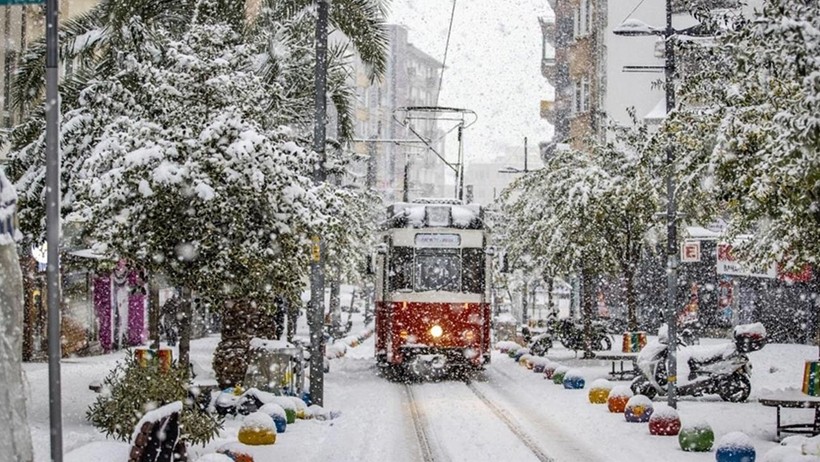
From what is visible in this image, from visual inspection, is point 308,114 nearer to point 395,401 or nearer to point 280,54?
point 280,54

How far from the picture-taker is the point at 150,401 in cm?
1309

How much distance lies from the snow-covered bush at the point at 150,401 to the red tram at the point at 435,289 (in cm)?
1049

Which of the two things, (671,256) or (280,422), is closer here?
(280,422)

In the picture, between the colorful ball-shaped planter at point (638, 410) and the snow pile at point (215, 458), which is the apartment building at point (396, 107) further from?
the snow pile at point (215, 458)

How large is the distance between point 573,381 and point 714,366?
351cm

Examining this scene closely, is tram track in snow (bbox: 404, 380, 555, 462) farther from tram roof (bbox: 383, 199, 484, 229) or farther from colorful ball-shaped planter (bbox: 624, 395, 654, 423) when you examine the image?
tram roof (bbox: 383, 199, 484, 229)

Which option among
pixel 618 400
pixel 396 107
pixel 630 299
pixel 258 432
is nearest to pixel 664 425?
pixel 618 400

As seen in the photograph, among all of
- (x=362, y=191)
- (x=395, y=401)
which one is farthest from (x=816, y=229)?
(x=362, y=191)

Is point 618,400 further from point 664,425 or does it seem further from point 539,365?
point 539,365

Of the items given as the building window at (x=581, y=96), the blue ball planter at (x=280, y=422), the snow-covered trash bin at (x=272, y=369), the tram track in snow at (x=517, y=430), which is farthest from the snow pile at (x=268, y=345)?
the building window at (x=581, y=96)

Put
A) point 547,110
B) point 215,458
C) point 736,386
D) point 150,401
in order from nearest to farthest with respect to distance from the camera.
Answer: point 215,458
point 150,401
point 736,386
point 547,110

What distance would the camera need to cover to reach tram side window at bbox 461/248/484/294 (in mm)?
24359

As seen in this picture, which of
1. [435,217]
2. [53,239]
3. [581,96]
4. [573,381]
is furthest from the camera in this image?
[581,96]

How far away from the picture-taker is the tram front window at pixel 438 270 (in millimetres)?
24344
